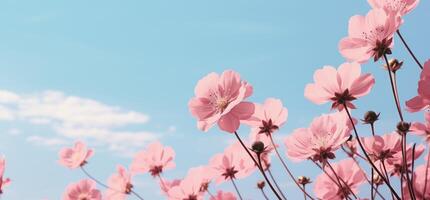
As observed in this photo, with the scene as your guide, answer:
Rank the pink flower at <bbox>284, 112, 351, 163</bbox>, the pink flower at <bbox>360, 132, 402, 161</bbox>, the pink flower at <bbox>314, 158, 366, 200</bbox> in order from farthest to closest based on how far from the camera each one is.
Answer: the pink flower at <bbox>314, 158, 366, 200</bbox>
the pink flower at <bbox>360, 132, 402, 161</bbox>
the pink flower at <bbox>284, 112, 351, 163</bbox>

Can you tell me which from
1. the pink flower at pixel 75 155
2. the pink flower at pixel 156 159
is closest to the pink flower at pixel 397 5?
the pink flower at pixel 156 159

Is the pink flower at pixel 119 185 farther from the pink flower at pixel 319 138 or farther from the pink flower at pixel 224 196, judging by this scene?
the pink flower at pixel 319 138

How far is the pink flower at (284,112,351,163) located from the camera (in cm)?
146

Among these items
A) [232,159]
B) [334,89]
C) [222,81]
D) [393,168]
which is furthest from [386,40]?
[232,159]

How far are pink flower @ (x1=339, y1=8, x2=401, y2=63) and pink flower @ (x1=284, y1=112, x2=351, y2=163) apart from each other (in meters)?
0.18

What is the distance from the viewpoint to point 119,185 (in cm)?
256

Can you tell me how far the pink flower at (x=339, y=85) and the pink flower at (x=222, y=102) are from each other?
0.22 metres

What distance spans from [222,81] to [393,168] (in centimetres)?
69

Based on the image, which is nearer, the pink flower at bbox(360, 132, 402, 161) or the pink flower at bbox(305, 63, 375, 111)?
the pink flower at bbox(305, 63, 375, 111)

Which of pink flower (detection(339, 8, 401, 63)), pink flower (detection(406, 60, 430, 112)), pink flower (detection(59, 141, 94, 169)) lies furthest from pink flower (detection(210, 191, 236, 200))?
pink flower (detection(59, 141, 94, 169))

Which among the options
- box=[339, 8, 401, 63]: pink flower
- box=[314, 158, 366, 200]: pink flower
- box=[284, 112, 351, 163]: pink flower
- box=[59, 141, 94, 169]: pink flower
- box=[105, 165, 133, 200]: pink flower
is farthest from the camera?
box=[59, 141, 94, 169]: pink flower

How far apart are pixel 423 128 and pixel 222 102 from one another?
0.65 meters

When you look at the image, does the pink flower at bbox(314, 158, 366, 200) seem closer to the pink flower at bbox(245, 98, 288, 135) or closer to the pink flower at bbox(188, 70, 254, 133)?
the pink flower at bbox(245, 98, 288, 135)

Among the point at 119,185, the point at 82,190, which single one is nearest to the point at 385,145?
the point at 119,185
